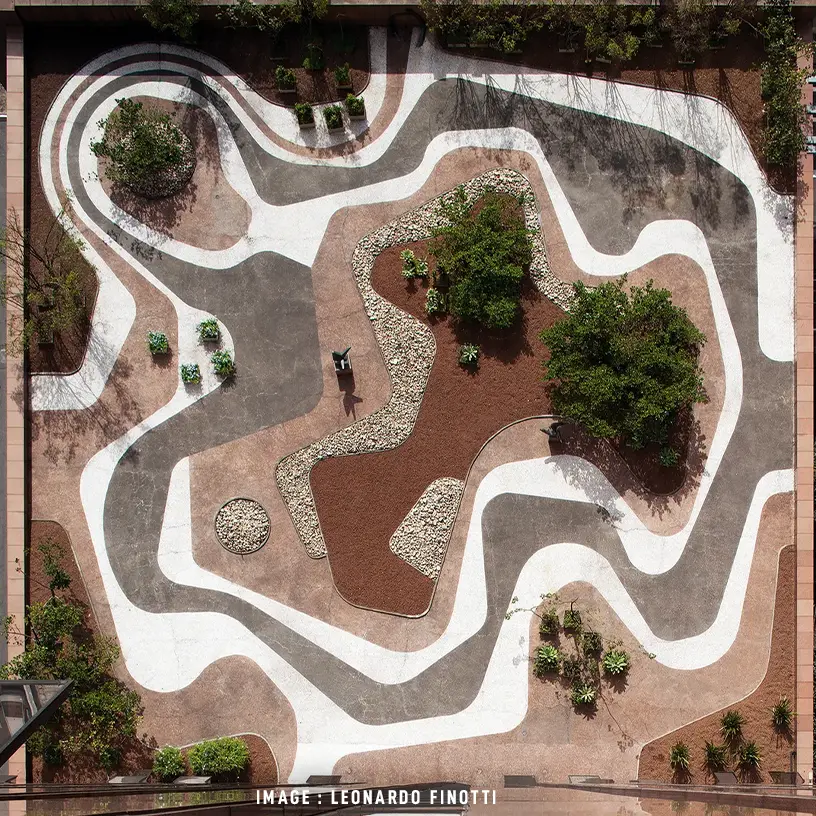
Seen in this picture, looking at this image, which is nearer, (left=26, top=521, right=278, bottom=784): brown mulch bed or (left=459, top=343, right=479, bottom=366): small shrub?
(left=26, top=521, right=278, bottom=784): brown mulch bed

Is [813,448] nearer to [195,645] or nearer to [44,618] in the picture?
[195,645]

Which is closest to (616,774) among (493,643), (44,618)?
(493,643)

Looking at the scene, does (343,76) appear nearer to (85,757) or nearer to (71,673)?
(71,673)

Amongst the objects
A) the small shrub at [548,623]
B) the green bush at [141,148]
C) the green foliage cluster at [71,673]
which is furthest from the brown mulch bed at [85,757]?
the green bush at [141,148]

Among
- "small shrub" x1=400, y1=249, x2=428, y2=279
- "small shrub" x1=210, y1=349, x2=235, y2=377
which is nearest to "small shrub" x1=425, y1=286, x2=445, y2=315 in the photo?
"small shrub" x1=400, y1=249, x2=428, y2=279

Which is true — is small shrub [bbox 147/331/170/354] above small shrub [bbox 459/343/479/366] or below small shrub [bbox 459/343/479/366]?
above

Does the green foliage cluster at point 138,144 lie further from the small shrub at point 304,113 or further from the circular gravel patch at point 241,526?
the circular gravel patch at point 241,526

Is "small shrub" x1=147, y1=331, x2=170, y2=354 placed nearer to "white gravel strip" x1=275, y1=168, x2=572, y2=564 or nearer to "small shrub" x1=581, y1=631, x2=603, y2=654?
"white gravel strip" x1=275, y1=168, x2=572, y2=564

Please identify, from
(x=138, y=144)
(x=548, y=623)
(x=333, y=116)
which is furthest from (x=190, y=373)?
(x=548, y=623)
